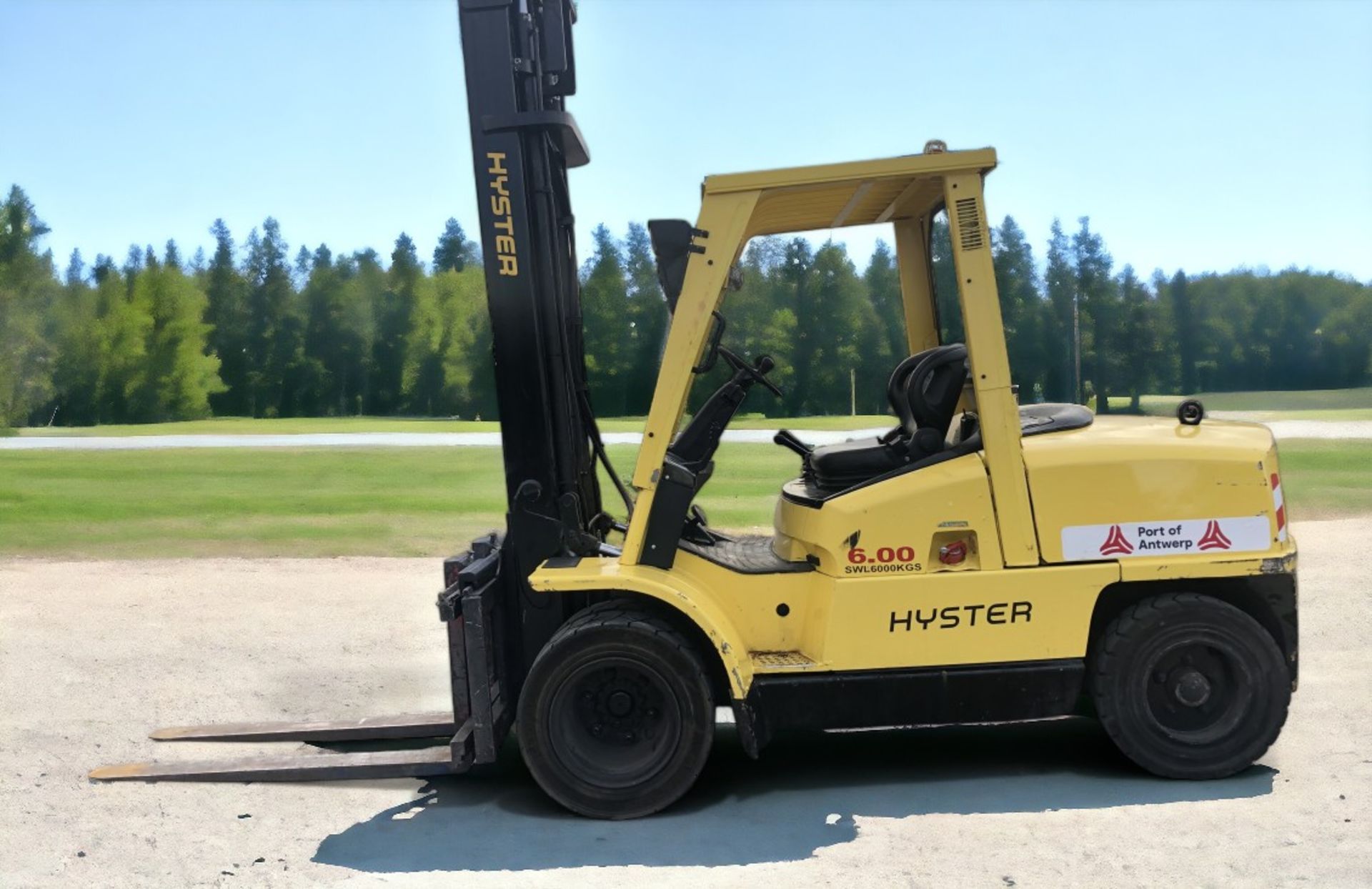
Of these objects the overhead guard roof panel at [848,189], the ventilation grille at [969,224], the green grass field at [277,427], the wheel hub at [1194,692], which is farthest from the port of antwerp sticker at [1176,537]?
the green grass field at [277,427]

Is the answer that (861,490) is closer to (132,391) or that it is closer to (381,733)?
(381,733)

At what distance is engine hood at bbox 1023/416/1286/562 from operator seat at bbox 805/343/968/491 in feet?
1.29

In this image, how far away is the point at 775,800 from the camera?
5062 mm

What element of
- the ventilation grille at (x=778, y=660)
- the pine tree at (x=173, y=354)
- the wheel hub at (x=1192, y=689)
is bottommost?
the wheel hub at (x=1192, y=689)

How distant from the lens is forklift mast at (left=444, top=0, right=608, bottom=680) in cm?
535

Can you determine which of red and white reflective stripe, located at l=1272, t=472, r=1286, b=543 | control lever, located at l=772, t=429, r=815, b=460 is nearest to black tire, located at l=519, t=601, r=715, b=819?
control lever, located at l=772, t=429, r=815, b=460

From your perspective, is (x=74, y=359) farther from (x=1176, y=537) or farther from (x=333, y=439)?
(x=1176, y=537)

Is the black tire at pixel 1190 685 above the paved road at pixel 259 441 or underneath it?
underneath

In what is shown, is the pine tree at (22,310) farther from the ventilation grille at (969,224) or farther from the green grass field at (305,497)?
the ventilation grille at (969,224)

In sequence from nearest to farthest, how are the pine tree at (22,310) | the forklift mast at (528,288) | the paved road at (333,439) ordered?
the forklift mast at (528,288) < the paved road at (333,439) < the pine tree at (22,310)

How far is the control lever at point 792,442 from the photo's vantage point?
19.0 ft

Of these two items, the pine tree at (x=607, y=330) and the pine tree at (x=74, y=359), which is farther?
the pine tree at (x=74, y=359)

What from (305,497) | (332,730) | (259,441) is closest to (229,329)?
(259,441)

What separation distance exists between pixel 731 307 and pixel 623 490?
121 centimetres
